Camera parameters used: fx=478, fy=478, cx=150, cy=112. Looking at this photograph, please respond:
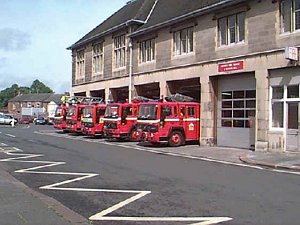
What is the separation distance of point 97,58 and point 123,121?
1310cm

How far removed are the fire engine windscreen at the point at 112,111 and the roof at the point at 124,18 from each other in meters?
7.39

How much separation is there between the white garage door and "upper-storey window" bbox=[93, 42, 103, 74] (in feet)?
54.9

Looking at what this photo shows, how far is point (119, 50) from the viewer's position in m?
36.7

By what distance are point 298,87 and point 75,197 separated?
13.4 m

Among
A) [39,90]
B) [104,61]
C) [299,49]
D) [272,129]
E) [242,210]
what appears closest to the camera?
[242,210]

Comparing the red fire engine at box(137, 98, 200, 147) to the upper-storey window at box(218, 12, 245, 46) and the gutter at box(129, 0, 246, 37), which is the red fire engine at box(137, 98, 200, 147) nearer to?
the upper-storey window at box(218, 12, 245, 46)

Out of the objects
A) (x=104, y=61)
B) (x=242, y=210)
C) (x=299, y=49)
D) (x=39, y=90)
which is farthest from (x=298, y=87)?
(x=39, y=90)

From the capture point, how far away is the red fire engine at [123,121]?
1142 inches

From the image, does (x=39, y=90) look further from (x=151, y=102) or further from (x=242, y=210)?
(x=242, y=210)

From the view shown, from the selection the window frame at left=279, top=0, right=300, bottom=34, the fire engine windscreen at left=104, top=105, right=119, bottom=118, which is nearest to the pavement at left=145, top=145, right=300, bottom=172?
the window frame at left=279, top=0, right=300, bottom=34

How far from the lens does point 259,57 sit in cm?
2209

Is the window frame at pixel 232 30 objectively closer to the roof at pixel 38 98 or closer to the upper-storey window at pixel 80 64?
the upper-storey window at pixel 80 64

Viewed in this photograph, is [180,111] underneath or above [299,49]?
underneath

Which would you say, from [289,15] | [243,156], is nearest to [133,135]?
[243,156]
